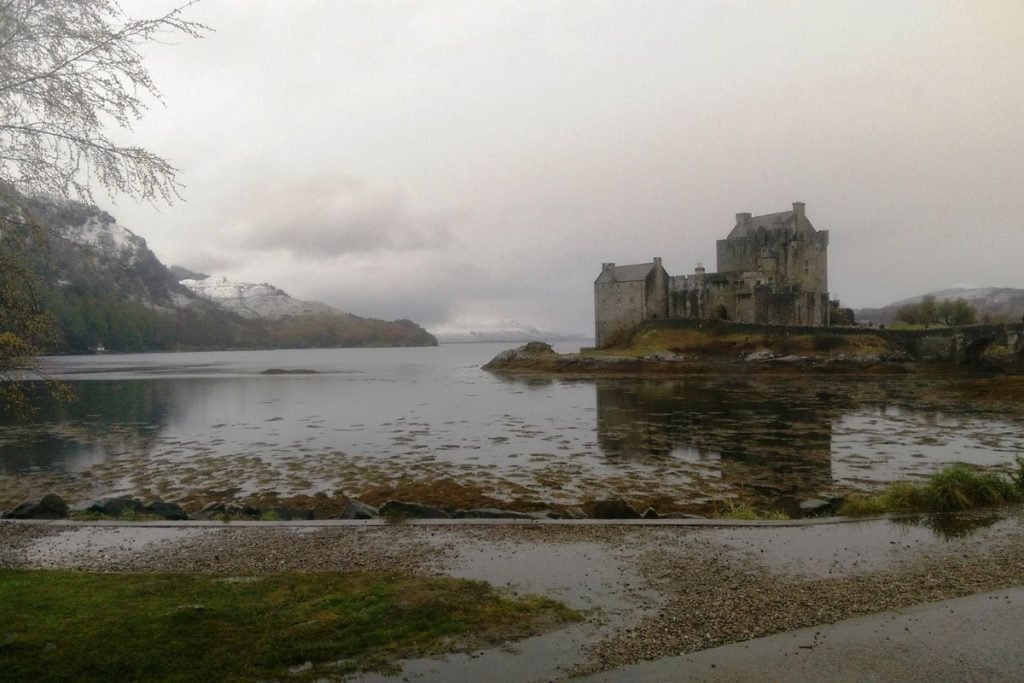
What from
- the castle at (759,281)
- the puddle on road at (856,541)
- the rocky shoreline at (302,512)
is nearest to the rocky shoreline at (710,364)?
the castle at (759,281)

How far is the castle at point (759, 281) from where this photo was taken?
200 ft

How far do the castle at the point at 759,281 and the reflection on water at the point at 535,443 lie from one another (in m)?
18.8

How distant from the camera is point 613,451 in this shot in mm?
21234

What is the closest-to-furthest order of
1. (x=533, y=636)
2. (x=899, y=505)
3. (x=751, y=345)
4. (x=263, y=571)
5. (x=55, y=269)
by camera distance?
(x=533, y=636)
(x=55, y=269)
(x=263, y=571)
(x=899, y=505)
(x=751, y=345)

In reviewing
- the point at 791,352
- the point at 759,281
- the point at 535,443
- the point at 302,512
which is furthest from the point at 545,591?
the point at 759,281

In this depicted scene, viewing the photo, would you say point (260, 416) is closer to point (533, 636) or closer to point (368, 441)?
point (368, 441)

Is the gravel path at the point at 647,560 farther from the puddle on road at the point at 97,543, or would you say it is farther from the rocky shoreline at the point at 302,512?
the rocky shoreline at the point at 302,512

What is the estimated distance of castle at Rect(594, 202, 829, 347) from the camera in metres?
60.9

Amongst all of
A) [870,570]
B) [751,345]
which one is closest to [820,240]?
[751,345]

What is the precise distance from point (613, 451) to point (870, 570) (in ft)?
45.1

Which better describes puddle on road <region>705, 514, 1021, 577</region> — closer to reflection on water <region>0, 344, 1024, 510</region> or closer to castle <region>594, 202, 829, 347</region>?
reflection on water <region>0, 344, 1024, 510</region>

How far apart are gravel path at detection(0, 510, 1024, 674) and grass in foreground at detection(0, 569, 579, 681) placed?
71 cm

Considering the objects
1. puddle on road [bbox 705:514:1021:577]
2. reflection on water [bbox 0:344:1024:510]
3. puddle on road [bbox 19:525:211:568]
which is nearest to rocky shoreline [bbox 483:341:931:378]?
reflection on water [bbox 0:344:1024:510]

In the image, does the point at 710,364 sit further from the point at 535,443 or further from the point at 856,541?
the point at 856,541
